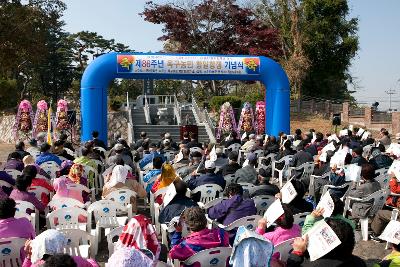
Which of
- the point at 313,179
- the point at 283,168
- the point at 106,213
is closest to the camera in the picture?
the point at 106,213

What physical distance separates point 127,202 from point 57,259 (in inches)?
175

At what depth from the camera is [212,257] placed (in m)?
4.53

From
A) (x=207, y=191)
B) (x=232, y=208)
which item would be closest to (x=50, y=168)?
(x=207, y=191)

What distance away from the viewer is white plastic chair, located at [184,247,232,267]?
176 inches

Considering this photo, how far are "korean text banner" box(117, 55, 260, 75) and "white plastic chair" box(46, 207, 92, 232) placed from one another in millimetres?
12983

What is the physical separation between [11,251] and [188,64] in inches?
597

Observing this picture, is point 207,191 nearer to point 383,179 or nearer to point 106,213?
point 106,213

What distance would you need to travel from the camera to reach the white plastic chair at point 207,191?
A: 790cm

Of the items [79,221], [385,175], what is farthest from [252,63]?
[79,221]

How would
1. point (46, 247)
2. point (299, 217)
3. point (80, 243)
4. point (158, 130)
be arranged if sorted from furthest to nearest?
point (158, 130) → point (299, 217) → point (80, 243) → point (46, 247)

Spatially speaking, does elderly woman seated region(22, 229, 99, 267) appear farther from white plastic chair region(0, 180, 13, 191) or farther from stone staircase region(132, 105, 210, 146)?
stone staircase region(132, 105, 210, 146)

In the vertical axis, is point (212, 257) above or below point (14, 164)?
below

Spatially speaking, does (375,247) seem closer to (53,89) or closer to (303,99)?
(303,99)

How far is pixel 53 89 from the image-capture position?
52.1 meters
